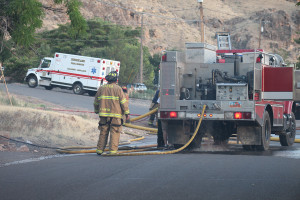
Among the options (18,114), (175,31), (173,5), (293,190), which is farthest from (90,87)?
(173,5)

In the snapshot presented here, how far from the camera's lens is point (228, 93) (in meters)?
13.1

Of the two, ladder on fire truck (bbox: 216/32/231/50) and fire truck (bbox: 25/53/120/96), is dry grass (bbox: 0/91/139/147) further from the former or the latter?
fire truck (bbox: 25/53/120/96)

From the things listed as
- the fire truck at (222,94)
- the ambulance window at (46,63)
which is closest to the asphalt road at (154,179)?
the fire truck at (222,94)

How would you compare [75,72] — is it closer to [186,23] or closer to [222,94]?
[222,94]

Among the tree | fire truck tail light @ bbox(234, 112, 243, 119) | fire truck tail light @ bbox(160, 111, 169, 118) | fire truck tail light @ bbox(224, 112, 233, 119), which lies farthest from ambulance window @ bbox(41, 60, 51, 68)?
fire truck tail light @ bbox(234, 112, 243, 119)

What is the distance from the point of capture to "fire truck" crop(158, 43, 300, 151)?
13016mm

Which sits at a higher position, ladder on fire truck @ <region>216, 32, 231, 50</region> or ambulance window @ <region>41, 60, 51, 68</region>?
ambulance window @ <region>41, 60, 51, 68</region>

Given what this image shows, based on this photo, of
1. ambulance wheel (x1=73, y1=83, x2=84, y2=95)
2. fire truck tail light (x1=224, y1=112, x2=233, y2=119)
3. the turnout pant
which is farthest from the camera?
ambulance wheel (x1=73, y1=83, x2=84, y2=95)

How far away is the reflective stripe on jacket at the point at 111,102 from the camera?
40.6 ft

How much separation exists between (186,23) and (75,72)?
94847mm

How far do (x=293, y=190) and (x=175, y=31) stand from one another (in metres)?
114

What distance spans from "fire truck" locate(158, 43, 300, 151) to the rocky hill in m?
87.9

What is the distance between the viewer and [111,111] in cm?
1238

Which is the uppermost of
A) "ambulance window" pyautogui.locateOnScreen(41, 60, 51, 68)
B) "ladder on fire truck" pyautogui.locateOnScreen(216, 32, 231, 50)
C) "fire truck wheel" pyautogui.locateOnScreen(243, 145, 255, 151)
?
"ambulance window" pyautogui.locateOnScreen(41, 60, 51, 68)
